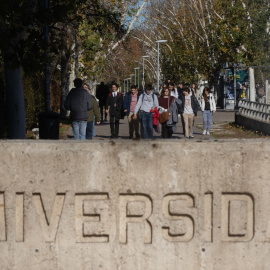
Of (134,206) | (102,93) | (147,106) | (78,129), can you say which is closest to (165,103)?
(147,106)

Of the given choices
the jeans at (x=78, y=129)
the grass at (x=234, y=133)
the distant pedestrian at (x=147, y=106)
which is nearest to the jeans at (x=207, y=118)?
the grass at (x=234, y=133)

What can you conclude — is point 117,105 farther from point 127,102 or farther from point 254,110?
point 254,110

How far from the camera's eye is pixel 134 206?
5293 millimetres

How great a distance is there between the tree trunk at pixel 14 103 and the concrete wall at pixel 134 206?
10477 millimetres

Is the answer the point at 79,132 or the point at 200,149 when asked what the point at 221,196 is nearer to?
the point at 200,149

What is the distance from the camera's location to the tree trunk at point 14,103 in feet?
51.5

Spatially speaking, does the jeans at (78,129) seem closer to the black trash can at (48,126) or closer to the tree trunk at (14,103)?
the tree trunk at (14,103)

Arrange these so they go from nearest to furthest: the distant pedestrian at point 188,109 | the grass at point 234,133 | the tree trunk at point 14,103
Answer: the tree trunk at point 14,103, the distant pedestrian at point 188,109, the grass at point 234,133

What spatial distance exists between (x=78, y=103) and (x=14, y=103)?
144 centimetres

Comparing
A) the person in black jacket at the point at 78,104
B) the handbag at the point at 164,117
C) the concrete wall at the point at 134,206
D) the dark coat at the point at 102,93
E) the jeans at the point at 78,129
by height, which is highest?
the dark coat at the point at 102,93

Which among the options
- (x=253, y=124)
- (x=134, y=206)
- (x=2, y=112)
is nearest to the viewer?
(x=134, y=206)

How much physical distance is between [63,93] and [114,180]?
97.9ft

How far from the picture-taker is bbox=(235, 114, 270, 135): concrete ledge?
23031 millimetres

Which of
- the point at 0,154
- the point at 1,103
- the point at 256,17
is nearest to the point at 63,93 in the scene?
the point at 256,17
